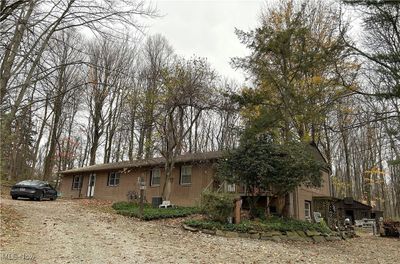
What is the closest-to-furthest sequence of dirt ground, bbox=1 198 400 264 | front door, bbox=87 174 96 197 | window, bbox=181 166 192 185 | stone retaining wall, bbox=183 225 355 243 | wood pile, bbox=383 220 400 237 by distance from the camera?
dirt ground, bbox=1 198 400 264 → stone retaining wall, bbox=183 225 355 243 → window, bbox=181 166 192 185 → wood pile, bbox=383 220 400 237 → front door, bbox=87 174 96 197

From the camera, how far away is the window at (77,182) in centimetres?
2852

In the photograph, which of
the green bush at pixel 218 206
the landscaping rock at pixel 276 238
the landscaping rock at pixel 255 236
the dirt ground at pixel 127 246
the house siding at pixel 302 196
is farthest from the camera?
the house siding at pixel 302 196

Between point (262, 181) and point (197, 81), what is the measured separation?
7.75 m

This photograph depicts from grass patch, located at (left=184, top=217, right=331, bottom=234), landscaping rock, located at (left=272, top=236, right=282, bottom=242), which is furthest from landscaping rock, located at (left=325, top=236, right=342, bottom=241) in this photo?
landscaping rock, located at (left=272, top=236, right=282, bottom=242)

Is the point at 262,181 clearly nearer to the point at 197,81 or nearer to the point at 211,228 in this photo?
the point at 211,228

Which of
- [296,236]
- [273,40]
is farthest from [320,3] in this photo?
[296,236]

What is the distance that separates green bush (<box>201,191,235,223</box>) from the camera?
45.0 ft

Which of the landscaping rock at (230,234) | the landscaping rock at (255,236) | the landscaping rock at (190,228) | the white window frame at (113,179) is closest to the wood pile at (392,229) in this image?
the landscaping rock at (255,236)

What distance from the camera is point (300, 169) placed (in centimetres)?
1466

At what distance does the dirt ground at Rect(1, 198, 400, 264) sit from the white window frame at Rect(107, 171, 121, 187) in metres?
11.1

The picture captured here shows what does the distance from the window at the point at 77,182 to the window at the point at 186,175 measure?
38.3ft

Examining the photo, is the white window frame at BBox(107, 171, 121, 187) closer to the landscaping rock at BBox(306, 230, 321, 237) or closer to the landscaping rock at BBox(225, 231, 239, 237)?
the landscaping rock at BBox(225, 231, 239, 237)

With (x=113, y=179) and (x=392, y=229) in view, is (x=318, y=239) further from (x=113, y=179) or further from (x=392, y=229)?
(x=113, y=179)

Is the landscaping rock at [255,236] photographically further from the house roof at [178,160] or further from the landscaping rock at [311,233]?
the house roof at [178,160]
